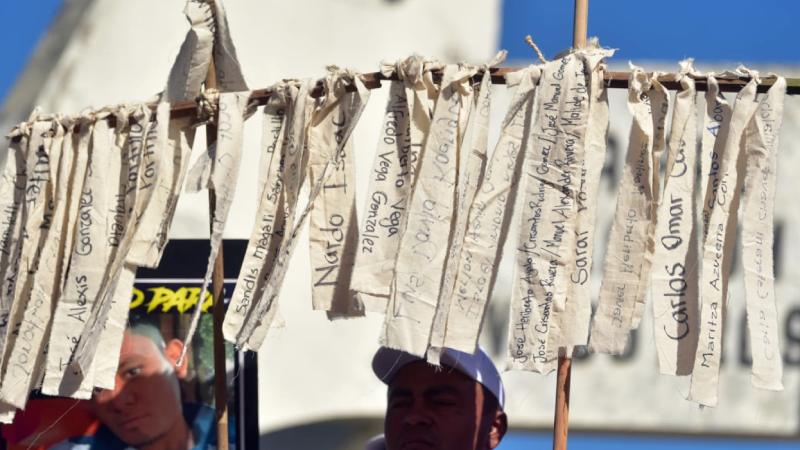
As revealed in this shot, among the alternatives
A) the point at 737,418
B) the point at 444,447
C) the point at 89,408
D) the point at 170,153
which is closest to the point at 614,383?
the point at 737,418

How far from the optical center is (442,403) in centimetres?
418

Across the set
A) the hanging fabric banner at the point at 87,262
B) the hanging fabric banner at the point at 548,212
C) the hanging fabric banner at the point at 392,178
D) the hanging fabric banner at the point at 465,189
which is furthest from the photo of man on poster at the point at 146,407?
the hanging fabric banner at the point at 548,212

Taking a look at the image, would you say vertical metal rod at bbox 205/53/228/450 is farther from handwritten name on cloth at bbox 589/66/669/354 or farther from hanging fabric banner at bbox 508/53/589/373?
handwritten name on cloth at bbox 589/66/669/354

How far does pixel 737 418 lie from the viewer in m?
5.30

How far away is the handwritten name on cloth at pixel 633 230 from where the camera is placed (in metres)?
3.34

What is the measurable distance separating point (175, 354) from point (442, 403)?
2.93 feet

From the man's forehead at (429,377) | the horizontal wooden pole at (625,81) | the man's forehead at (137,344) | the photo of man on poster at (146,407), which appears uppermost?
the horizontal wooden pole at (625,81)

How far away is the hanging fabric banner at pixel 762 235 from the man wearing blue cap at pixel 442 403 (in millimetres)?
988

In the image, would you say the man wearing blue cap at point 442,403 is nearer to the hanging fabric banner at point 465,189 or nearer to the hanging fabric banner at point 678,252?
the hanging fabric banner at point 465,189

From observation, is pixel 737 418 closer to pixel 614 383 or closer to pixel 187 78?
pixel 614 383

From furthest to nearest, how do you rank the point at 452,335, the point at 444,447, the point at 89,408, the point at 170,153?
the point at 89,408 → the point at 444,447 → the point at 170,153 → the point at 452,335

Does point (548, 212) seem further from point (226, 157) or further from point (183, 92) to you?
point (183, 92)

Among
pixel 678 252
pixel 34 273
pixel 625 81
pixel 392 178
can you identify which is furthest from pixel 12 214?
pixel 678 252

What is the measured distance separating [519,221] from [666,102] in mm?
393
